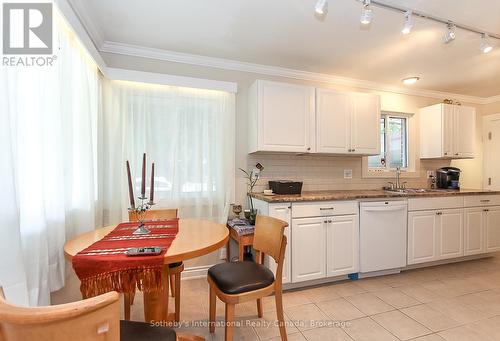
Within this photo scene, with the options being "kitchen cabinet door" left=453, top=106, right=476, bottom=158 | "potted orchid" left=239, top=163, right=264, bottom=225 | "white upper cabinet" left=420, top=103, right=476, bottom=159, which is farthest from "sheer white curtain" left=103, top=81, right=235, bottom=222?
"kitchen cabinet door" left=453, top=106, right=476, bottom=158

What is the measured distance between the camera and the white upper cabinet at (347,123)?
281cm

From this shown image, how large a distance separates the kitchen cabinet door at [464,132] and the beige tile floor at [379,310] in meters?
1.76

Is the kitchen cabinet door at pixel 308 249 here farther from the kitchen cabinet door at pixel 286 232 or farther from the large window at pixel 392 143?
the large window at pixel 392 143

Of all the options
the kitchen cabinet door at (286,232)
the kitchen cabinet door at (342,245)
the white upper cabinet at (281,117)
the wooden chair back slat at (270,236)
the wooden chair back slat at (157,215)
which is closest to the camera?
the wooden chair back slat at (270,236)

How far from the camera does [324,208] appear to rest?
8.04 ft

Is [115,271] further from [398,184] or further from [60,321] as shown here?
[398,184]

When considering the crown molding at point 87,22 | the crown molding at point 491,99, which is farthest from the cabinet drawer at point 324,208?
the crown molding at point 491,99

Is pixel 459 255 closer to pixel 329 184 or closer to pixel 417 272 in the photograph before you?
pixel 417 272

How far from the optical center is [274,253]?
5.41 feet

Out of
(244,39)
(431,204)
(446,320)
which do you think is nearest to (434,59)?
(431,204)

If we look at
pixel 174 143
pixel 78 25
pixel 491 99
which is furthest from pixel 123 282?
pixel 491 99

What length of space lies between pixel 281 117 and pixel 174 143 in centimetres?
120

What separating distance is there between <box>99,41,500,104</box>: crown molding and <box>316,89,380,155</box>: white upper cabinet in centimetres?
44

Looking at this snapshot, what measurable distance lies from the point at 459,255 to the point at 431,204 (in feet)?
2.72
